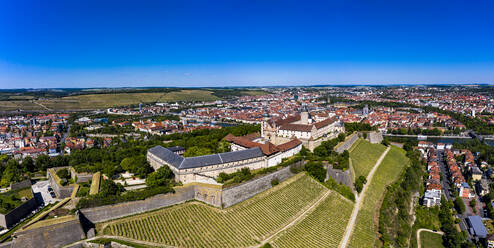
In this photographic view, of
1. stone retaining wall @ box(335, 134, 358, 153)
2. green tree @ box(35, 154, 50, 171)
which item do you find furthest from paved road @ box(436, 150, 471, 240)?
green tree @ box(35, 154, 50, 171)

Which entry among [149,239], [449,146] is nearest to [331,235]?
[149,239]

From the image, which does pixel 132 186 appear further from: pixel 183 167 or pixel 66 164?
pixel 66 164

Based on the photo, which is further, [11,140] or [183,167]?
[11,140]

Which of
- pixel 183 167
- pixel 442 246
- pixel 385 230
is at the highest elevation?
pixel 183 167

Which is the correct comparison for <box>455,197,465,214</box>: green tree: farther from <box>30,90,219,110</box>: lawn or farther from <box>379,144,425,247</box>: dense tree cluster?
<box>30,90,219,110</box>: lawn

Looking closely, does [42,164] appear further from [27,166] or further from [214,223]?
[214,223]

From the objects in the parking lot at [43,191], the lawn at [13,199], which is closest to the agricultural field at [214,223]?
the lawn at [13,199]
